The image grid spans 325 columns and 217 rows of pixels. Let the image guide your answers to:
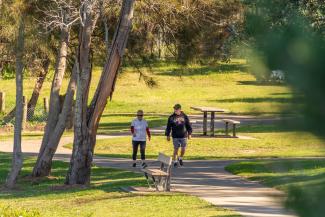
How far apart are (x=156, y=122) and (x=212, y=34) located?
2153 centimetres

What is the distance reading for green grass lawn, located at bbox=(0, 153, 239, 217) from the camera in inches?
612

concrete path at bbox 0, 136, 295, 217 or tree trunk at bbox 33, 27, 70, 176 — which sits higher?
tree trunk at bbox 33, 27, 70, 176

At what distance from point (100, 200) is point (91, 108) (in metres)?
3.94

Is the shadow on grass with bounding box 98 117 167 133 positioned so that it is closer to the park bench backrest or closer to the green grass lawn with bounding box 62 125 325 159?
the green grass lawn with bounding box 62 125 325 159

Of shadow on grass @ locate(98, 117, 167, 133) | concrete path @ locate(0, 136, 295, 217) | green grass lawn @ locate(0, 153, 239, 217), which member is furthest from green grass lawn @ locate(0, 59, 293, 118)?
→ green grass lawn @ locate(0, 153, 239, 217)

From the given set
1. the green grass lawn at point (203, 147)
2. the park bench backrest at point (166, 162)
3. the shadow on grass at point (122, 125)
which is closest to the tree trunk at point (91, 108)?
the park bench backrest at point (166, 162)

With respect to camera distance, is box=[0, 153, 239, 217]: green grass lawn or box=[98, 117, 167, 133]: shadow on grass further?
box=[98, 117, 167, 133]: shadow on grass

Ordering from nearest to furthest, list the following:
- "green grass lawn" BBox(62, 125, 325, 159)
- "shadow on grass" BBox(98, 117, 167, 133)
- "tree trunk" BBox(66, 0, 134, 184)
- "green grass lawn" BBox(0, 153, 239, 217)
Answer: "green grass lawn" BBox(0, 153, 239, 217) → "tree trunk" BBox(66, 0, 134, 184) → "green grass lawn" BBox(62, 125, 325, 159) → "shadow on grass" BBox(98, 117, 167, 133)

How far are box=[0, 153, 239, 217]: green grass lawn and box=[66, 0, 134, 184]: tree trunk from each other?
0.47 metres

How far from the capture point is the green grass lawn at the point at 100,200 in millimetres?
15547

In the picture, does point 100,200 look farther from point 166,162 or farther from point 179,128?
point 179,128

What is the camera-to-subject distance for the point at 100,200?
17.7 metres

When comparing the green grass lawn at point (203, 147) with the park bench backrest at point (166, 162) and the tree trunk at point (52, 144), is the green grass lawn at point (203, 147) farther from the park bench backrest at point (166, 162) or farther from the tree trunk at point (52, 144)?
the tree trunk at point (52, 144)

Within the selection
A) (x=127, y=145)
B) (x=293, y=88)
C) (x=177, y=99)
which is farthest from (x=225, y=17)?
(x=177, y=99)
